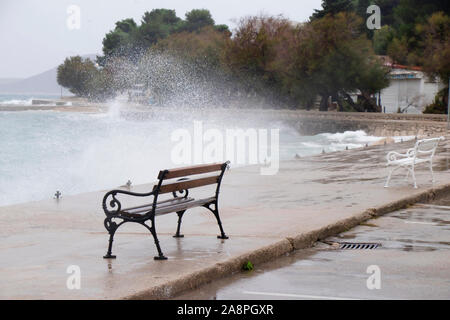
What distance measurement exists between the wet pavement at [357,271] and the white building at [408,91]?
53814mm

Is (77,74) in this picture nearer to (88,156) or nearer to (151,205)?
(88,156)

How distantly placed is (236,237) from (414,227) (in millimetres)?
2695

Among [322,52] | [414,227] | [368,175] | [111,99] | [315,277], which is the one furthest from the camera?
[111,99]

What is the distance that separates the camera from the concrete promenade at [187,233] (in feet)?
20.5

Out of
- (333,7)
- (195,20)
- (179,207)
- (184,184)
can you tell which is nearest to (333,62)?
(333,7)

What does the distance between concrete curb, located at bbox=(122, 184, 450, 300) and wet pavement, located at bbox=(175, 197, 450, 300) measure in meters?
0.09

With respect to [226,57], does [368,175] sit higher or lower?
lower

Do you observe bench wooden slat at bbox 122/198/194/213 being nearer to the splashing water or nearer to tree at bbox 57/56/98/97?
the splashing water

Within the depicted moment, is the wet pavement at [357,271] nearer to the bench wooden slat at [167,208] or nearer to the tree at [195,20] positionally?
the bench wooden slat at [167,208]

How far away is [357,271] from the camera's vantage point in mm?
7004

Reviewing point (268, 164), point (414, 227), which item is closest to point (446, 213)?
point (414, 227)

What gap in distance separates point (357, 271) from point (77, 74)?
525 ft

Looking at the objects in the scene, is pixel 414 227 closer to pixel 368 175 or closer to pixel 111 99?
pixel 368 175

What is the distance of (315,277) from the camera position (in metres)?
6.76
